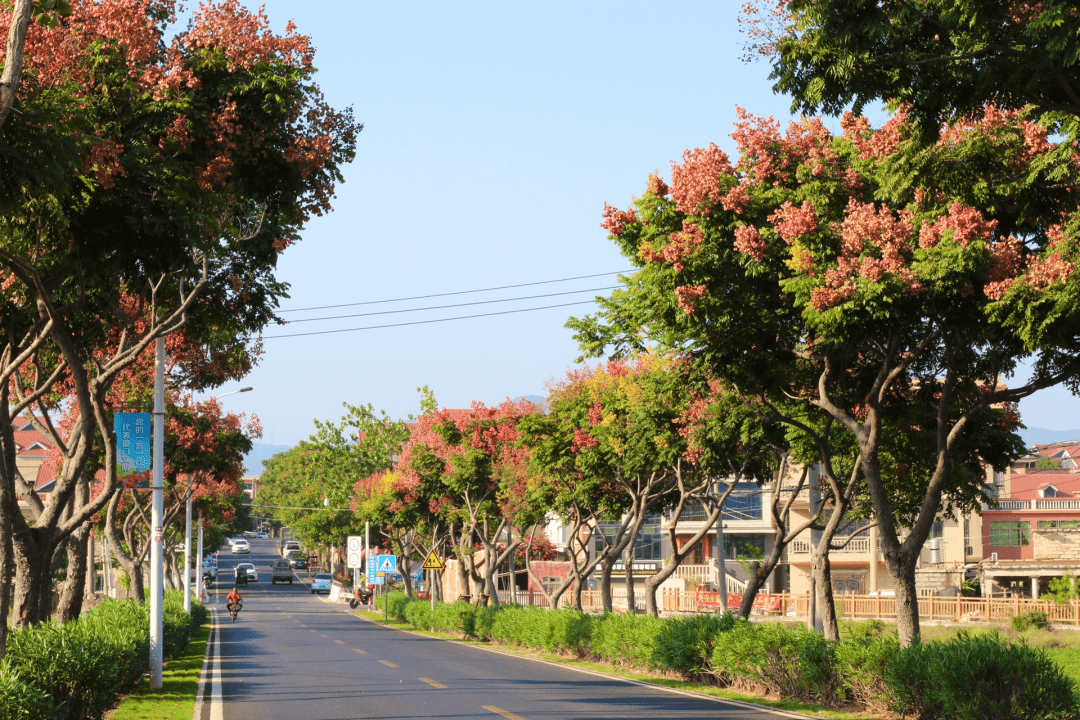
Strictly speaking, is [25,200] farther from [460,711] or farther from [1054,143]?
[1054,143]

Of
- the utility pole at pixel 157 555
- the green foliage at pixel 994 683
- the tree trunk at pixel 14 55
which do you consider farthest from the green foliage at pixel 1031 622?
the tree trunk at pixel 14 55

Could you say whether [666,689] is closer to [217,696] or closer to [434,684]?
[434,684]

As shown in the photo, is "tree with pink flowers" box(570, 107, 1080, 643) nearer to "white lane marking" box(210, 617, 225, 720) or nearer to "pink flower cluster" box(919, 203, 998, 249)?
"pink flower cluster" box(919, 203, 998, 249)

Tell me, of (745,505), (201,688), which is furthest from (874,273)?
(745,505)

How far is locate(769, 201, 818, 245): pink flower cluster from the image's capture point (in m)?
14.4

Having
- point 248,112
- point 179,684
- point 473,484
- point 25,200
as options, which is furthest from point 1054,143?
point 473,484

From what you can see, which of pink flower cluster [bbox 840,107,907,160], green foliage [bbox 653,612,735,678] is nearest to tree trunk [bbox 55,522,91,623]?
green foliage [bbox 653,612,735,678]

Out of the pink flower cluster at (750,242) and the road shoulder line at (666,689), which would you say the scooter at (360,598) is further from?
the pink flower cluster at (750,242)

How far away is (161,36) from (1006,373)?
1195 centimetres

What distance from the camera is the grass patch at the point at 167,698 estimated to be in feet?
53.8

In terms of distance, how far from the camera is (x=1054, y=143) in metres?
13.0

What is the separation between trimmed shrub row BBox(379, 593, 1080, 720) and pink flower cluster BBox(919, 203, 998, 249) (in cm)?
500

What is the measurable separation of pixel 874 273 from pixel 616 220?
14.8 feet

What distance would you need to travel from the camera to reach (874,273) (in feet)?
43.9
